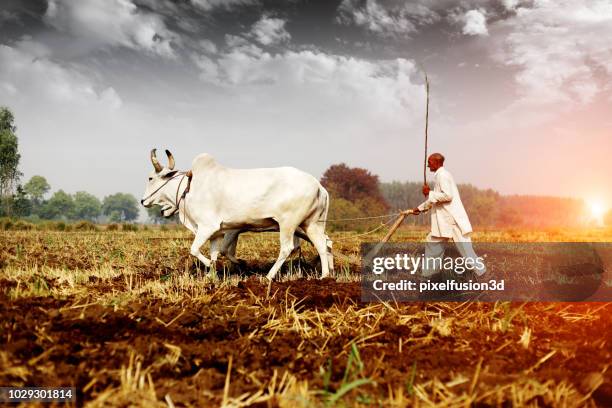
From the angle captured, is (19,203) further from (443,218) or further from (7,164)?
(443,218)

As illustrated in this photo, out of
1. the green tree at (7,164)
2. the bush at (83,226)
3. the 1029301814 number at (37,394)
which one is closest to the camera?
the 1029301814 number at (37,394)

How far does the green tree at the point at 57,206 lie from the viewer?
10756 cm

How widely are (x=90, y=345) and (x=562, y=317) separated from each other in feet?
13.9

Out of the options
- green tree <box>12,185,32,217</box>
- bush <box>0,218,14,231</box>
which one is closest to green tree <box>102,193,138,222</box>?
green tree <box>12,185,32,217</box>

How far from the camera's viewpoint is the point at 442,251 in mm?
7141

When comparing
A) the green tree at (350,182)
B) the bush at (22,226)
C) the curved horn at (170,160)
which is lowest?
the bush at (22,226)

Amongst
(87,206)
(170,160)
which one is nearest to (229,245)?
(170,160)

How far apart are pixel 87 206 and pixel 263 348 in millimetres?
143129

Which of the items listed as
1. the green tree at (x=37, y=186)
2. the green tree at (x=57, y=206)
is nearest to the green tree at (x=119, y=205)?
the green tree at (x=57, y=206)

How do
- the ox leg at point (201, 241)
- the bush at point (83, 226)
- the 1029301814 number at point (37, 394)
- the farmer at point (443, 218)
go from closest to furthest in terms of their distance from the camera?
the 1029301814 number at point (37, 394), the ox leg at point (201, 241), the farmer at point (443, 218), the bush at point (83, 226)

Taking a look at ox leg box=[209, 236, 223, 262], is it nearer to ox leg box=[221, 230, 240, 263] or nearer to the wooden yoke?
ox leg box=[221, 230, 240, 263]

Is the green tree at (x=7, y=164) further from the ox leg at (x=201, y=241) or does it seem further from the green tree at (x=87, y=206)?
the green tree at (x=87, y=206)

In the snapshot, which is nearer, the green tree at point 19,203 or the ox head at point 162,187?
the ox head at point 162,187

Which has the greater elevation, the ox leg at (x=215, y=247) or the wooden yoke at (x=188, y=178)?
the wooden yoke at (x=188, y=178)
